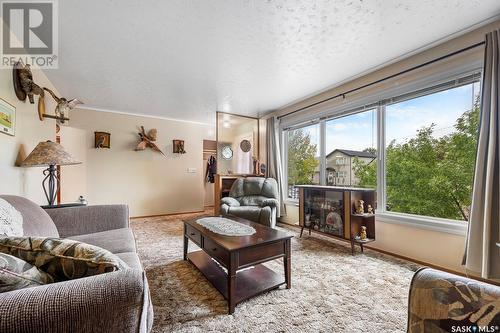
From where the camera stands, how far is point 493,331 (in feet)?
1.92

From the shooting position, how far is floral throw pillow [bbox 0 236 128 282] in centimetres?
73

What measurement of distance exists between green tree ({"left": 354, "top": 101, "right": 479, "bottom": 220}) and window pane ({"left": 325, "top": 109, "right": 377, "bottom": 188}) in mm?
140

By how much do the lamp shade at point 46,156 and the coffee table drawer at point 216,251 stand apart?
1610 mm

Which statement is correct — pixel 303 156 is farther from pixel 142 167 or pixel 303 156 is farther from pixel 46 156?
pixel 46 156

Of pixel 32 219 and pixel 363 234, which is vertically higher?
pixel 32 219

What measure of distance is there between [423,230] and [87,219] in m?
3.35

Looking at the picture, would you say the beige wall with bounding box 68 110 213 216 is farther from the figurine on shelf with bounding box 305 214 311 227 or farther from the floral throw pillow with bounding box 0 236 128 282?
the floral throw pillow with bounding box 0 236 128 282

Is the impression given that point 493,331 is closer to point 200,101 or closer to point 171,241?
point 171,241

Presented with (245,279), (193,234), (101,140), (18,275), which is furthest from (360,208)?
(101,140)

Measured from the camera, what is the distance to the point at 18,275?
647 mm

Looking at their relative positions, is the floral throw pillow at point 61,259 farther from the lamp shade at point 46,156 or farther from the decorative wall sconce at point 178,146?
the decorative wall sconce at point 178,146

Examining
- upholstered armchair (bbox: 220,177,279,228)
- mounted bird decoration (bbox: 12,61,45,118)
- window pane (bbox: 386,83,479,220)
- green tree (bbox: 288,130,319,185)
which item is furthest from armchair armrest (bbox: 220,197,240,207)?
mounted bird decoration (bbox: 12,61,45,118)

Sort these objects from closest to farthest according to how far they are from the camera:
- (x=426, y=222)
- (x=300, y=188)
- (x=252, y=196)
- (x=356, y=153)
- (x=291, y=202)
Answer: (x=426, y=222)
(x=356, y=153)
(x=300, y=188)
(x=252, y=196)
(x=291, y=202)

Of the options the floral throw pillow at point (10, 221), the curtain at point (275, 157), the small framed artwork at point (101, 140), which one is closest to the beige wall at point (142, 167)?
the small framed artwork at point (101, 140)
